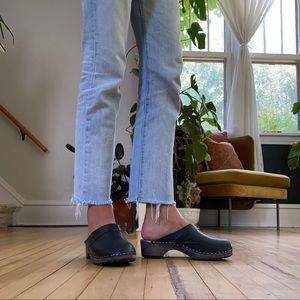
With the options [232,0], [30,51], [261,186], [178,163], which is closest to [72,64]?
[30,51]

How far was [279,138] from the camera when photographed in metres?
4.33

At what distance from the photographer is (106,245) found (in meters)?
1.04

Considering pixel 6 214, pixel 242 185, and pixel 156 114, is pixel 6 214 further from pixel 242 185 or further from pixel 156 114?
pixel 156 114

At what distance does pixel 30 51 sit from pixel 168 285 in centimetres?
357

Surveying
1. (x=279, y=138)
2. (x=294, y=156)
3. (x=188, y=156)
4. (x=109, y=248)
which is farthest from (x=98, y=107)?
(x=279, y=138)

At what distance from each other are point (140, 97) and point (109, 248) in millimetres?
425

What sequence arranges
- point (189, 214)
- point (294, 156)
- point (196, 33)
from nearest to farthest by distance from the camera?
point (189, 214) → point (196, 33) → point (294, 156)

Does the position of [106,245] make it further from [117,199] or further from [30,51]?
[30,51]

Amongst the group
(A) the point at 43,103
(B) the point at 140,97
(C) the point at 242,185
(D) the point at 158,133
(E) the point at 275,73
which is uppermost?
(E) the point at 275,73

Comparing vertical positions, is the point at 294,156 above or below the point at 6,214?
above

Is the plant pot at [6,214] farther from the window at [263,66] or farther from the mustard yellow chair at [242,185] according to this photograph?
the window at [263,66]

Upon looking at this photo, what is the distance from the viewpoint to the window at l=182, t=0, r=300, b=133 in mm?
4473

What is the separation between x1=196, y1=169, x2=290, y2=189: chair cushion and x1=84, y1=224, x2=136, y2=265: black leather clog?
2.39m

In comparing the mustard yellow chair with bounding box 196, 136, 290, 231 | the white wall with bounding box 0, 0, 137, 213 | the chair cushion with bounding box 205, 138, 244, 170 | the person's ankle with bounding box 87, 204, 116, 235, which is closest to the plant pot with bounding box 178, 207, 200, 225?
the mustard yellow chair with bounding box 196, 136, 290, 231
